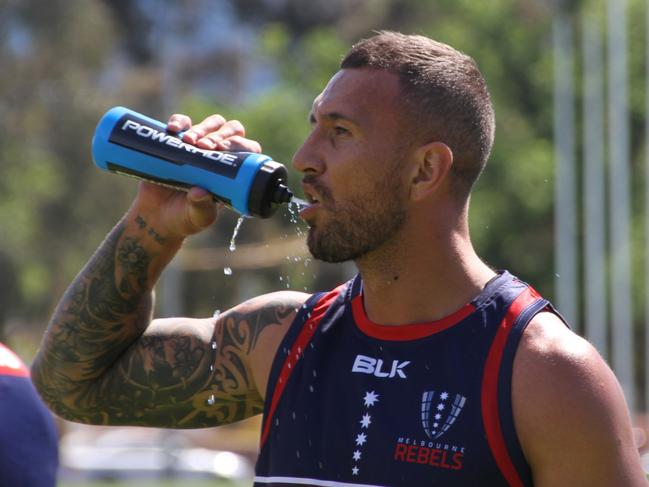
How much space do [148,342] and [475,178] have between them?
1.22 metres

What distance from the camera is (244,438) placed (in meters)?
37.1

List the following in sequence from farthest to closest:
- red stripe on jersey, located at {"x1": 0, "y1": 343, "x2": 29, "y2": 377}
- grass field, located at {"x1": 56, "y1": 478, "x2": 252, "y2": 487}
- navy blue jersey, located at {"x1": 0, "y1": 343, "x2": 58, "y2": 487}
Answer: grass field, located at {"x1": 56, "y1": 478, "x2": 252, "y2": 487} < red stripe on jersey, located at {"x1": 0, "y1": 343, "x2": 29, "y2": 377} < navy blue jersey, located at {"x1": 0, "y1": 343, "x2": 58, "y2": 487}

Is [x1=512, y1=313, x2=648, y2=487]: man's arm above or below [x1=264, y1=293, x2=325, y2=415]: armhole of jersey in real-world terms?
below

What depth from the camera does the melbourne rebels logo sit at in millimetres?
3846

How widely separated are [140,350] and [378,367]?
→ 95 cm

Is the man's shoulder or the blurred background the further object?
the blurred background

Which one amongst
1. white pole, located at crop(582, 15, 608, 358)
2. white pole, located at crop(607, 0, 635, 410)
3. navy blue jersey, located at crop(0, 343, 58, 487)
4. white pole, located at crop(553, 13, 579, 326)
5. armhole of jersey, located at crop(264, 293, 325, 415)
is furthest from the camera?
white pole, located at crop(582, 15, 608, 358)

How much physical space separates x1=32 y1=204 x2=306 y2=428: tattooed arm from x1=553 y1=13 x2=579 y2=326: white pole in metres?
27.4

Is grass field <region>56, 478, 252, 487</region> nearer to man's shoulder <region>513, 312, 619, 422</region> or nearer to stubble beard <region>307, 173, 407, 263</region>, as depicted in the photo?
stubble beard <region>307, 173, 407, 263</region>

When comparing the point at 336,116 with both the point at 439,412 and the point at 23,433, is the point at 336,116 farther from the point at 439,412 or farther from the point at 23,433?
the point at 23,433

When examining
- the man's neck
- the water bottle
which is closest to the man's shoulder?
the man's neck

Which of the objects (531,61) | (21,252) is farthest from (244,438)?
(531,61)

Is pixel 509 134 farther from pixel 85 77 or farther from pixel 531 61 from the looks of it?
pixel 85 77

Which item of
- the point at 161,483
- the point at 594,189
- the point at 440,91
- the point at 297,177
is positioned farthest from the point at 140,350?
the point at 594,189
